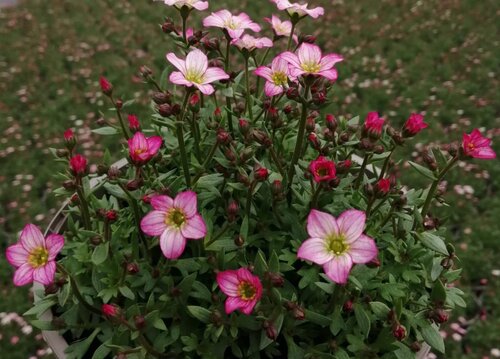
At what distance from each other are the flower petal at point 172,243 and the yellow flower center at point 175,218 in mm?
22

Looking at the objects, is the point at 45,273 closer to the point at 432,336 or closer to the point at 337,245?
the point at 337,245

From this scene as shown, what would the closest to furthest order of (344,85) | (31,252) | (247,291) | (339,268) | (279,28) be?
(339,268) < (247,291) < (31,252) < (279,28) < (344,85)

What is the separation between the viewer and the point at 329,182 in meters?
1.37

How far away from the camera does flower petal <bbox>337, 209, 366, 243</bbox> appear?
4.00ft

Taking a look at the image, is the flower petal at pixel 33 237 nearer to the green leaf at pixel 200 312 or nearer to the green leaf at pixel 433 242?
the green leaf at pixel 200 312

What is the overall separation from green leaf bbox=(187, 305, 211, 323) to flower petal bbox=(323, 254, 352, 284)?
0.40 meters

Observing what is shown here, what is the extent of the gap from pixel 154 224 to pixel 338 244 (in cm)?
45

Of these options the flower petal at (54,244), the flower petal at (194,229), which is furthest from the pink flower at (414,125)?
the flower petal at (54,244)

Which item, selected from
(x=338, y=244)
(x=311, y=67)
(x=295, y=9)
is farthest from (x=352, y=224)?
(x=295, y=9)

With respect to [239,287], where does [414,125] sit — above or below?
above

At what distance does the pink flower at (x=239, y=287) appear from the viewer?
1239 mm

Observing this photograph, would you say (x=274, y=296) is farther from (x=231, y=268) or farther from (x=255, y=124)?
(x=255, y=124)

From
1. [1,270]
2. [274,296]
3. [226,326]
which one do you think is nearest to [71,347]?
[226,326]

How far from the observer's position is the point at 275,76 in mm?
1568
